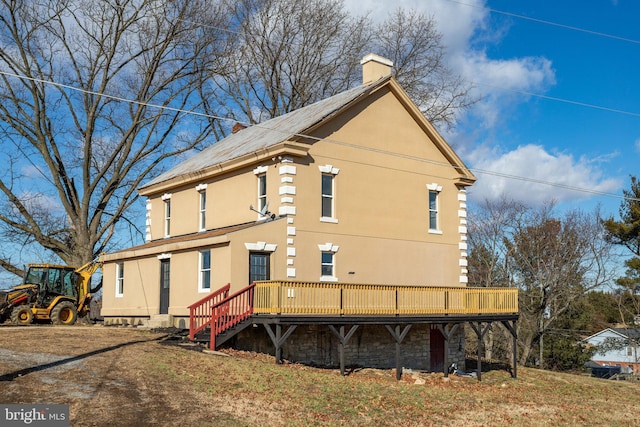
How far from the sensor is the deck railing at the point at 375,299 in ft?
68.9

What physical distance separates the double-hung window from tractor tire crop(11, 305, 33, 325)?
9257 millimetres

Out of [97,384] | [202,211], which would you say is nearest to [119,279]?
[202,211]

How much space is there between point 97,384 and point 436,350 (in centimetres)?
1691

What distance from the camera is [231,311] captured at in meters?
22.0

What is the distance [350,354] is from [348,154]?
297 inches

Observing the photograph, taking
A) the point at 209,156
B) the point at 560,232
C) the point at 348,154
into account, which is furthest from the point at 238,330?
the point at 560,232

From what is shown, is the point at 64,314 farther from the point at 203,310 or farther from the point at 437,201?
the point at 437,201

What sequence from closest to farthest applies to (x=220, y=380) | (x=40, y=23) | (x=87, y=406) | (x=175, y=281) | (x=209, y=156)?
(x=87, y=406) < (x=220, y=380) < (x=175, y=281) < (x=209, y=156) < (x=40, y=23)

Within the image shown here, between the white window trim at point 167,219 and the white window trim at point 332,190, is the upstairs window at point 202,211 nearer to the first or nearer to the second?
the white window trim at point 167,219

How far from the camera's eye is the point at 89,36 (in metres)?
39.1

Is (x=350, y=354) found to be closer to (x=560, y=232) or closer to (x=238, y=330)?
(x=238, y=330)

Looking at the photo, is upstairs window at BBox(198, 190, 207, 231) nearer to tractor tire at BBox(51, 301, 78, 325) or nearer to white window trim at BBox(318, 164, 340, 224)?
white window trim at BBox(318, 164, 340, 224)

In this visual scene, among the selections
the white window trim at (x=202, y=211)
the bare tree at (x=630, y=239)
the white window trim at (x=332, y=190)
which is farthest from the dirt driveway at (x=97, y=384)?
the bare tree at (x=630, y=239)

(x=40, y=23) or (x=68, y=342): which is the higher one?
(x=40, y=23)
